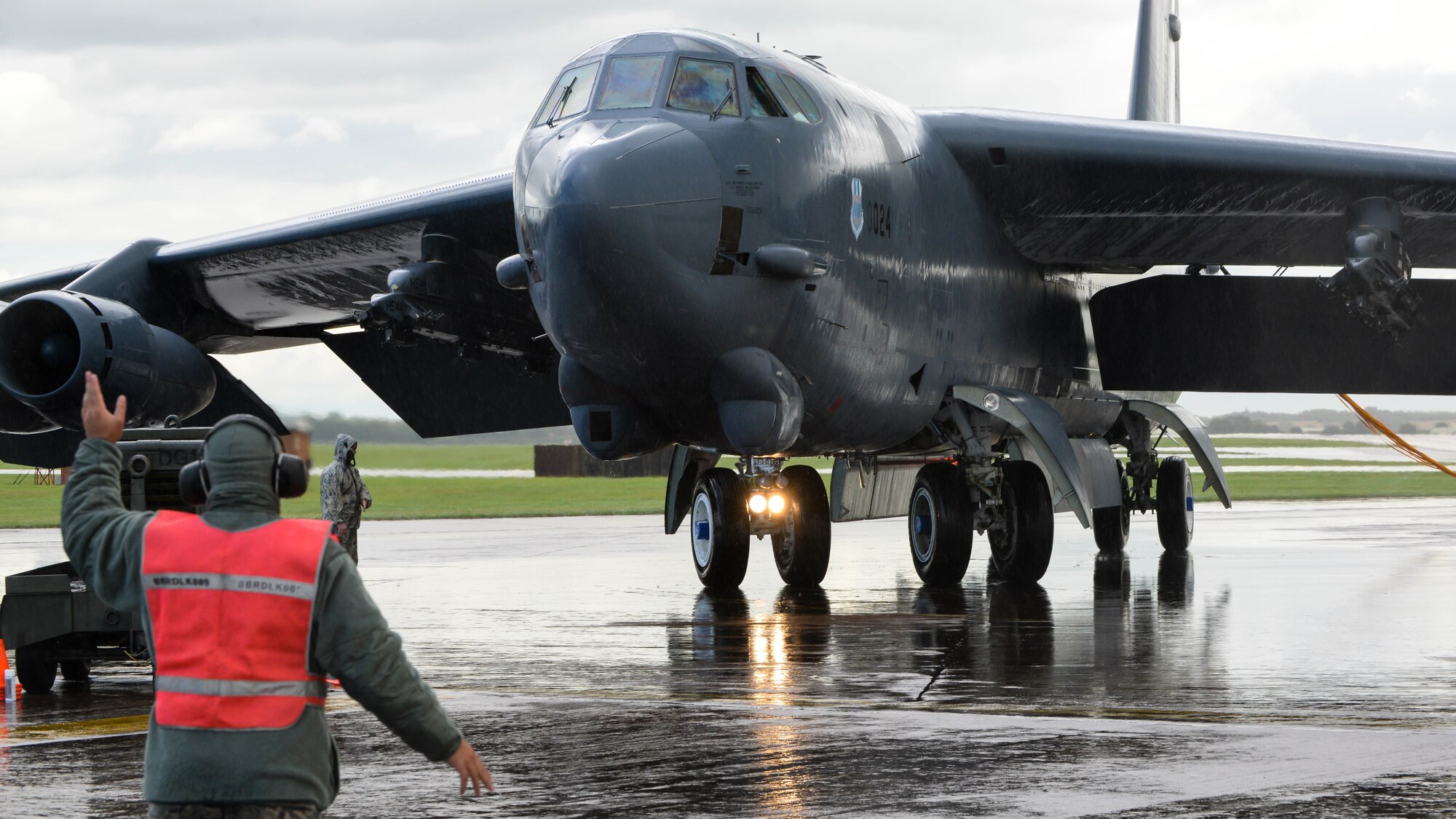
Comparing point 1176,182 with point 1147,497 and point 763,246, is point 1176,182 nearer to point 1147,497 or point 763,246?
point 763,246

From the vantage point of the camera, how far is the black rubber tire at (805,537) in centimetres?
1777

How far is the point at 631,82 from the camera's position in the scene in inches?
532

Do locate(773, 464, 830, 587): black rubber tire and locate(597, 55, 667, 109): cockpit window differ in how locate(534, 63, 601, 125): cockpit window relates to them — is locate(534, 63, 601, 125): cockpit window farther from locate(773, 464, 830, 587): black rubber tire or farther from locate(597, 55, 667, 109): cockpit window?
locate(773, 464, 830, 587): black rubber tire

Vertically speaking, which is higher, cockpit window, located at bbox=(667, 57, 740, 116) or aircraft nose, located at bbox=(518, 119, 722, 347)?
cockpit window, located at bbox=(667, 57, 740, 116)

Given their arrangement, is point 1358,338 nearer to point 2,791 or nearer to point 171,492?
point 171,492

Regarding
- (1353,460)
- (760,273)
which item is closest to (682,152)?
(760,273)

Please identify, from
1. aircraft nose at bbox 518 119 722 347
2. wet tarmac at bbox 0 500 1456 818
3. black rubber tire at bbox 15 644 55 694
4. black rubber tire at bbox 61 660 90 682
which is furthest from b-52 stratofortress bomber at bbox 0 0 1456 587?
black rubber tire at bbox 15 644 55 694

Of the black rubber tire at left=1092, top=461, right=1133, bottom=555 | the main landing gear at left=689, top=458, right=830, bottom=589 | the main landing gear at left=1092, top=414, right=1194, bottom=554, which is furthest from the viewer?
the black rubber tire at left=1092, top=461, right=1133, bottom=555

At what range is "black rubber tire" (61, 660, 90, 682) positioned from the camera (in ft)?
36.3

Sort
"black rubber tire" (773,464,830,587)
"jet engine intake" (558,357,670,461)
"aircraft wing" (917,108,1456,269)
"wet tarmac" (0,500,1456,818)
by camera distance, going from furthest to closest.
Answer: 1. "black rubber tire" (773,464,830,587)
2. "aircraft wing" (917,108,1456,269)
3. "jet engine intake" (558,357,670,461)
4. "wet tarmac" (0,500,1456,818)

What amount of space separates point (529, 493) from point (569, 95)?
119 ft

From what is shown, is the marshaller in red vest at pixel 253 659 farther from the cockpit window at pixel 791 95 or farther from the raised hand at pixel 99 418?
the cockpit window at pixel 791 95

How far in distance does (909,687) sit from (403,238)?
9.28 m

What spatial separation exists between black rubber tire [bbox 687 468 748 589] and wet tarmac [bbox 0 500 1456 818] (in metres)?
0.37
